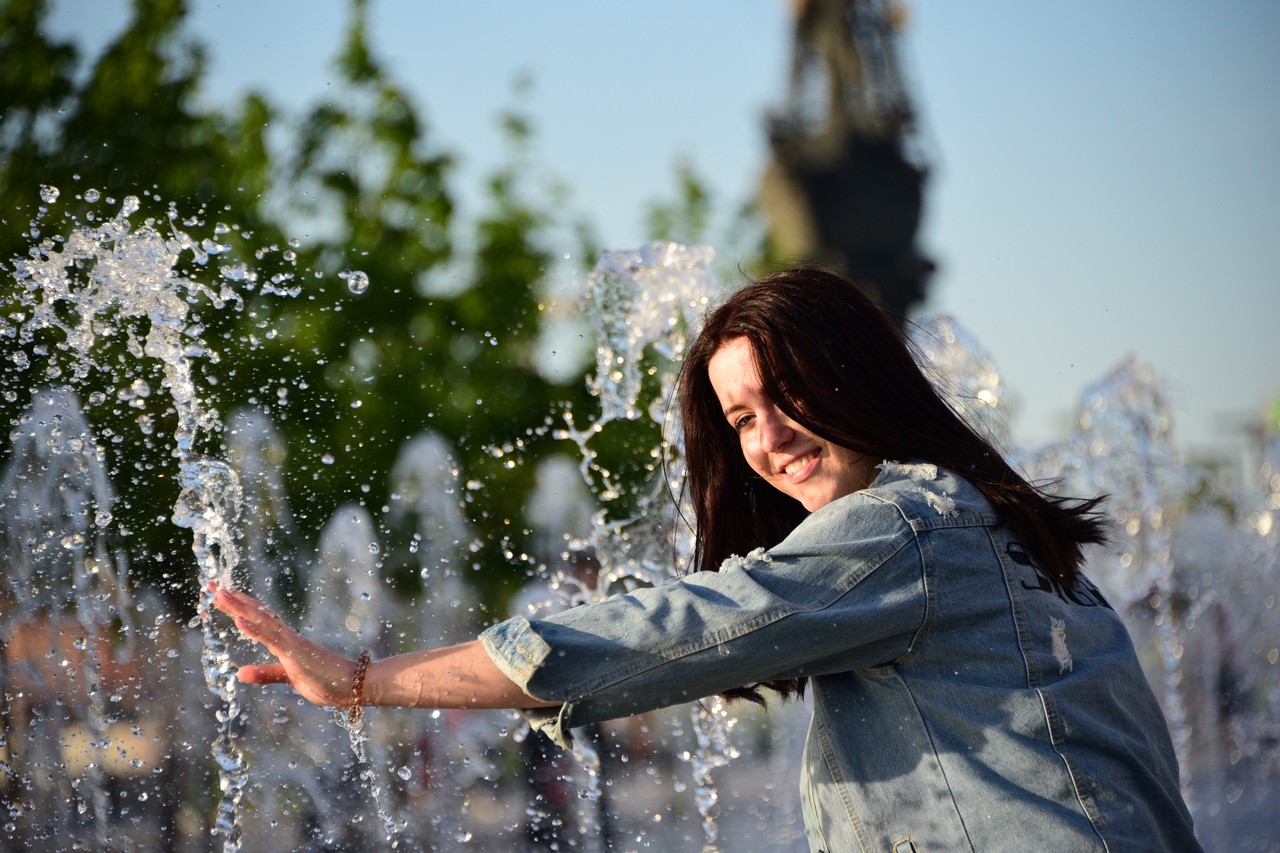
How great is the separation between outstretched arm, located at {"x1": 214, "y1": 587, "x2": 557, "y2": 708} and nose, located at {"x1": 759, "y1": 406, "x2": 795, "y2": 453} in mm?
616

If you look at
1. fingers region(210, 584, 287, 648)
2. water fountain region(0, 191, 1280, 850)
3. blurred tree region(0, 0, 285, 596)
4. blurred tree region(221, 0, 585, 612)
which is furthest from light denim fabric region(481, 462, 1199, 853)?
blurred tree region(221, 0, 585, 612)

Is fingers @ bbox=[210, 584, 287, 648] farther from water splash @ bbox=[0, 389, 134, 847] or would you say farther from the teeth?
water splash @ bbox=[0, 389, 134, 847]

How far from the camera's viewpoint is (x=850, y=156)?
14.5 m

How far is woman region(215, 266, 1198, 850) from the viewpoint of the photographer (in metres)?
1.66

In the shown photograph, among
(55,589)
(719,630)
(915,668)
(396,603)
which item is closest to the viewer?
(719,630)

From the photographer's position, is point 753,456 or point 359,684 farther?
point 753,456

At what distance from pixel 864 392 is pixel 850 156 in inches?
516

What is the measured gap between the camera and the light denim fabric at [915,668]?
5.44 ft

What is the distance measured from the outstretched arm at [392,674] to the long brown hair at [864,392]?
0.59 meters

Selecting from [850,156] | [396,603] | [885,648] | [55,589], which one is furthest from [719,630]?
[850,156]

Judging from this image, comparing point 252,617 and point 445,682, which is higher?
point 252,617

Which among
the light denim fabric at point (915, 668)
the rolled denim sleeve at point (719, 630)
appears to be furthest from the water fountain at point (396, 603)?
the rolled denim sleeve at point (719, 630)

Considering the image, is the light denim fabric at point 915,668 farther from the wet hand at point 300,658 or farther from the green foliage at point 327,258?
the green foliage at point 327,258

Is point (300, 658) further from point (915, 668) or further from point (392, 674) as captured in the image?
point (915, 668)
